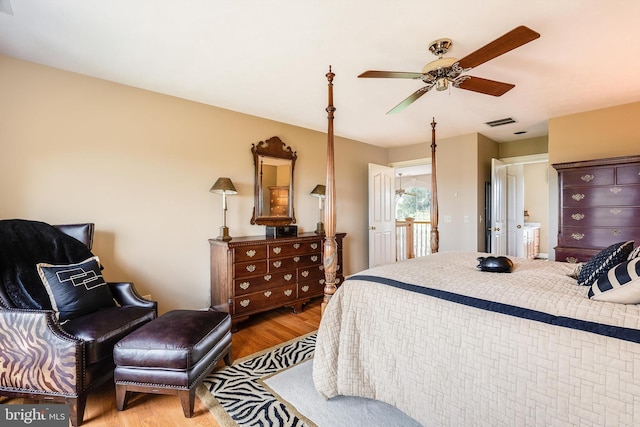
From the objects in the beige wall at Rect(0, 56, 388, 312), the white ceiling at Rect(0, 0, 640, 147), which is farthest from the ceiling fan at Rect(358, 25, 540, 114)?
the beige wall at Rect(0, 56, 388, 312)

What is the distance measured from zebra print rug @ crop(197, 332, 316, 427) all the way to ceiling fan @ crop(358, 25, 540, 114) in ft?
7.51

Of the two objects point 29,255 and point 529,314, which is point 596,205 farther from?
point 29,255

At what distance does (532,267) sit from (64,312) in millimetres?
3213

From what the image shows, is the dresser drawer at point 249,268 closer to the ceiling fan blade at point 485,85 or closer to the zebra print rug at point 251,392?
the zebra print rug at point 251,392

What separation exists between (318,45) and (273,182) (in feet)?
6.65

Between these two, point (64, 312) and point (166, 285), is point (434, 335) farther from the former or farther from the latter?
point (166, 285)

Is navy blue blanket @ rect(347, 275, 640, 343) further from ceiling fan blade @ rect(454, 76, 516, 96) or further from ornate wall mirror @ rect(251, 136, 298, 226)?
ornate wall mirror @ rect(251, 136, 298, 226)

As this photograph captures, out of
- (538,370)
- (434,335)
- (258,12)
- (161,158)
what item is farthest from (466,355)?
(161,158)

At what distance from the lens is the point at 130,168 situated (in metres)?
2.79

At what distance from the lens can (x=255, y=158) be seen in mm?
3645

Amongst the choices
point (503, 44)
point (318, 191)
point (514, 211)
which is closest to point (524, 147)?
point (514, 211)

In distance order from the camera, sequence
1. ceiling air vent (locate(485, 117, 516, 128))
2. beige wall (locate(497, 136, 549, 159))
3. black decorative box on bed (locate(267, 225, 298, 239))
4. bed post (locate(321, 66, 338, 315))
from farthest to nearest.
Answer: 1. beige wall (locate(497, 136, 549, 159))
2. ceiling air vent (locate(485, 117, 516, 128))
3. black decorative box on bed (locate(267, 225, 298, 239))
4. bed post (locate(321, 66, 338, 315))

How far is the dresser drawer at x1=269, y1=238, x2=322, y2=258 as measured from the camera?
128 inches

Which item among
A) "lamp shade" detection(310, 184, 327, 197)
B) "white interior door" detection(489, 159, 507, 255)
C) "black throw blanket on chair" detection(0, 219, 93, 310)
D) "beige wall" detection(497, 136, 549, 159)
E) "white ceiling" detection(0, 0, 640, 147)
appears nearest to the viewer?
"white ceiling" detection(0, 0, 640, 147)
